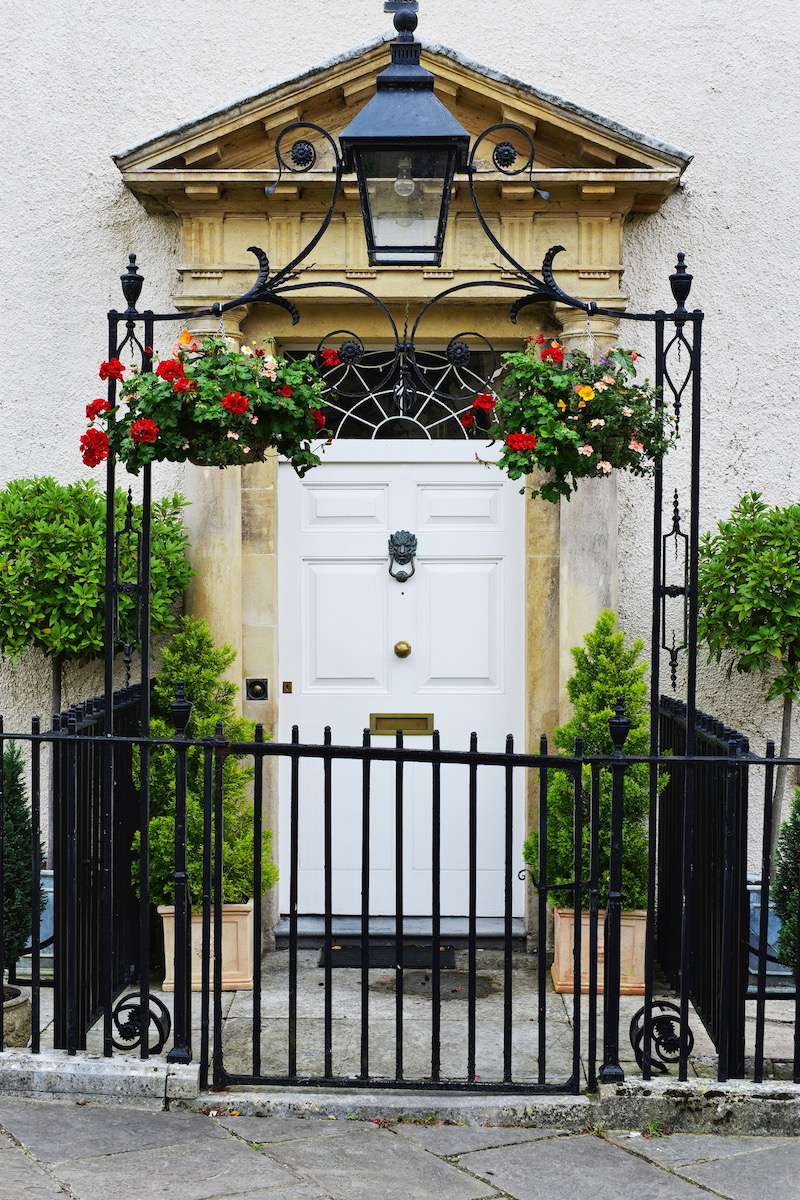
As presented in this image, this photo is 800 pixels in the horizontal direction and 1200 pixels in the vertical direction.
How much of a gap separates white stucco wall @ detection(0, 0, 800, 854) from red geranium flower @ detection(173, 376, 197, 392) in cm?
195

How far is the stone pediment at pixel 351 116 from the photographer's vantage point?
577 centimetres

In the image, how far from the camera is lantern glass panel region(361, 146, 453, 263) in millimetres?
4246

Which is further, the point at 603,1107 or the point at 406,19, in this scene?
the point at 406,19

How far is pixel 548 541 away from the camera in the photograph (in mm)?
6293

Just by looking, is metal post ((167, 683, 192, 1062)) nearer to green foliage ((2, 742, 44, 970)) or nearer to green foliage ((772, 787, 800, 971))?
green foliage ((2, 742, 44, 970))

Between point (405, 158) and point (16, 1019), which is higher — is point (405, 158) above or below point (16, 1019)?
above

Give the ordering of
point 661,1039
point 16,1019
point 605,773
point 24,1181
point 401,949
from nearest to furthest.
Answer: point 24,1181 → point 401,949 → point 661,1039 → point 16,1019 → point 605,773

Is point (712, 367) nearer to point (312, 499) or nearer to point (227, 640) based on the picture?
point (312, 499)

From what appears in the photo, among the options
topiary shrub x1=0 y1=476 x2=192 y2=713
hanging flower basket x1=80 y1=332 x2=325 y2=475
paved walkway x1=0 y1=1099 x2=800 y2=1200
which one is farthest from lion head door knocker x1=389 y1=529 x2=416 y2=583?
paved walkway x1=0 y1=1099 x2=800 y2=1200

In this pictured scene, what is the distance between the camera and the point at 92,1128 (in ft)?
12.8

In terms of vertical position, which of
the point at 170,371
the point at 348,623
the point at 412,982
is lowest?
the point at 412,982

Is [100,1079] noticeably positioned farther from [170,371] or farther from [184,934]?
[170,371]

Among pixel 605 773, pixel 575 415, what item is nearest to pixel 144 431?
pixel 575 415

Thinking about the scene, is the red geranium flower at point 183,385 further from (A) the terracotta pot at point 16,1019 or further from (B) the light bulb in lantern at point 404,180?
(A) the terracotta pot at point 16,1019
